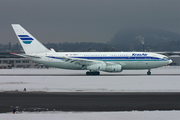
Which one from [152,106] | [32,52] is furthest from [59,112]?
[32,52]

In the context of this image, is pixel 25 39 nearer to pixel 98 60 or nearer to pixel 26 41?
pixel 26 41

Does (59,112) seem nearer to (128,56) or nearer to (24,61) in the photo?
(128,56)

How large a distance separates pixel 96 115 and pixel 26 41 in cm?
3047

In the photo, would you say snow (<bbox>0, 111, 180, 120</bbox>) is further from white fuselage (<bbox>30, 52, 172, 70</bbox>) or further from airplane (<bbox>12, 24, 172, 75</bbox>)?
white fuselage (<bbox>30, 52, 172, 70</bbox>)

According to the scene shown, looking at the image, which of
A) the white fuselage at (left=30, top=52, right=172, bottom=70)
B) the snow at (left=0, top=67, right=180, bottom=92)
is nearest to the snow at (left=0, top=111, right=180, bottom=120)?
the snow at (left=0, top=67, right=180, bottom=92)

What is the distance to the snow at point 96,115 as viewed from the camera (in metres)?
10.0

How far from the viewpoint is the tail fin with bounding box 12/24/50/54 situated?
1495 inches

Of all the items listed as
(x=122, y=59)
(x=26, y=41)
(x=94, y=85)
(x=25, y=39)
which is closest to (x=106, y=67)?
(x=122, y=59)

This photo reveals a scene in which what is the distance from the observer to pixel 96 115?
1046 centimetres

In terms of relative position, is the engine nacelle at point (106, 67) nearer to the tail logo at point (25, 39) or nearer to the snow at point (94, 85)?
the snow at point (94, 85)

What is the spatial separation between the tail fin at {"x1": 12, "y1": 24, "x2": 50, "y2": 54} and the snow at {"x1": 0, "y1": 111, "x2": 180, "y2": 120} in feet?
93.4

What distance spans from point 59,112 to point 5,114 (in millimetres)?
2579

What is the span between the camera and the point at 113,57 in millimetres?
36281

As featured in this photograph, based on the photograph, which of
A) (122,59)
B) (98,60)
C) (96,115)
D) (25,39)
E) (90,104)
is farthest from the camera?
(25,39)
